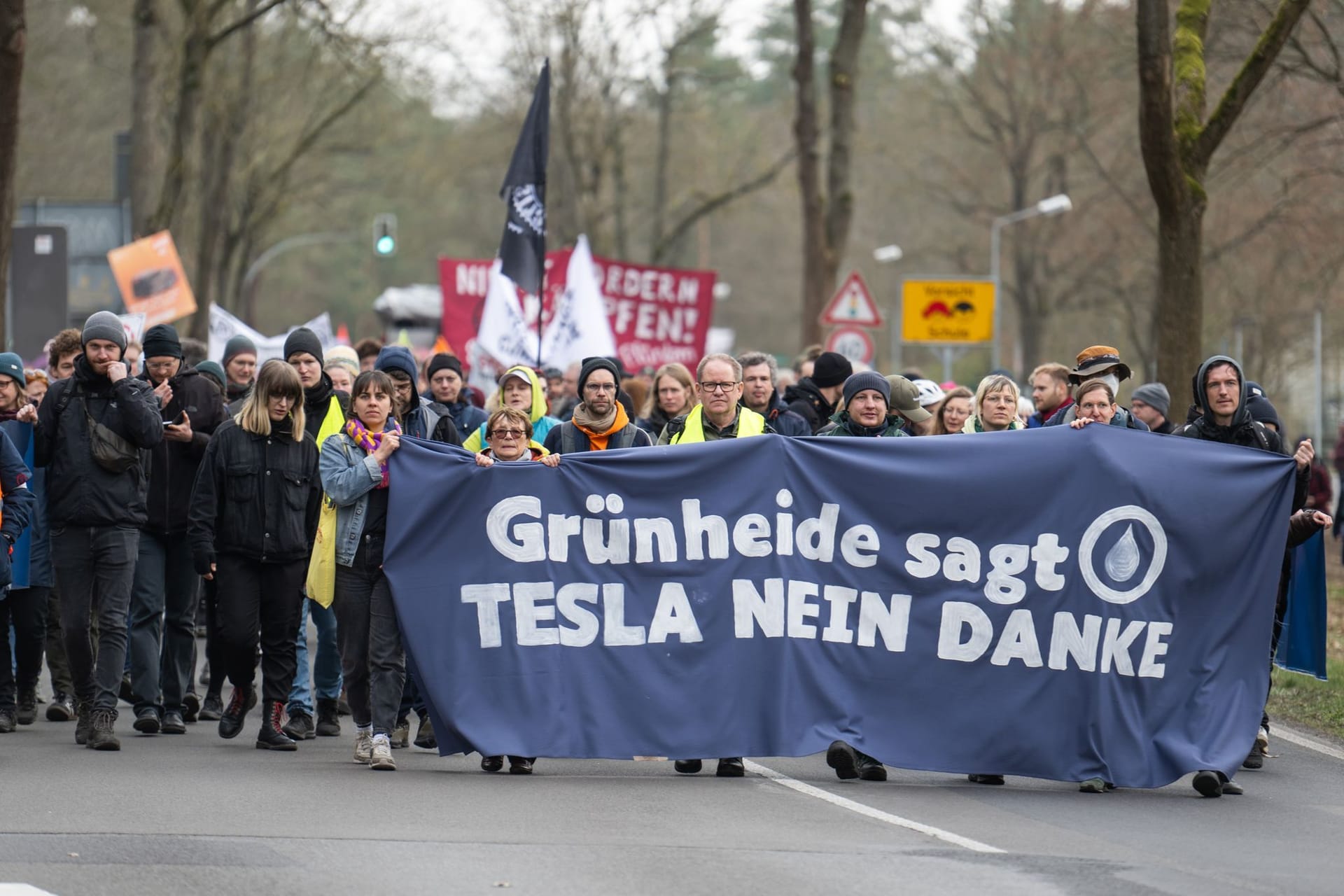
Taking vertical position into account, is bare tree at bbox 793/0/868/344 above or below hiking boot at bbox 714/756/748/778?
above

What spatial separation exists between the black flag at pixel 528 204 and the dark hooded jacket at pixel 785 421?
3450mm

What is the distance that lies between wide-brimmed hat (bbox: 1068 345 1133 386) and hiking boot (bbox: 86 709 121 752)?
500 cm

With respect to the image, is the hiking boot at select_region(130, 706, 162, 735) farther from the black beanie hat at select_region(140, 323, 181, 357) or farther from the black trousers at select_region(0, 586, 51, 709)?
the black beanie hat at select_region(140, 323, 181, 357)

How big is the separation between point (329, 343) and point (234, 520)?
39.6 ft

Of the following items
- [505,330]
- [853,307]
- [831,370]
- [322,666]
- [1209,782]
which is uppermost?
[853,307]

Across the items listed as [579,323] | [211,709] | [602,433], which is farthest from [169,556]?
[579,323]

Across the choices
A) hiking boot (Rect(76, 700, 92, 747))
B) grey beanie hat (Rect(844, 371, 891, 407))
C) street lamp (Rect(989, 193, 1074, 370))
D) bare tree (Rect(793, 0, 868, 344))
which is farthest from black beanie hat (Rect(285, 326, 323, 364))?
street lamp (Rect(989, 193, 1074, 370))

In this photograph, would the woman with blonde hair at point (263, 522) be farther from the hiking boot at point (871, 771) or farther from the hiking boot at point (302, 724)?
the hiking boot at point (871, 771)

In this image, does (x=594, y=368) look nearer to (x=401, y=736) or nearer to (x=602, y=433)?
(x=602, y=433)

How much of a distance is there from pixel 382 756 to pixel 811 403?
485 cm

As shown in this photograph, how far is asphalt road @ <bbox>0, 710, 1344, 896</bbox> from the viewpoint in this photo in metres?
Result: 6.77

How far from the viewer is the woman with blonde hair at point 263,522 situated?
9.88 m

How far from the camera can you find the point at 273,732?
10.1 meters

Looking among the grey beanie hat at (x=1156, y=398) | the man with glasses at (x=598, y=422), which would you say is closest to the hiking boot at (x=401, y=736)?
the man with glasses at (x=598, y=422)
